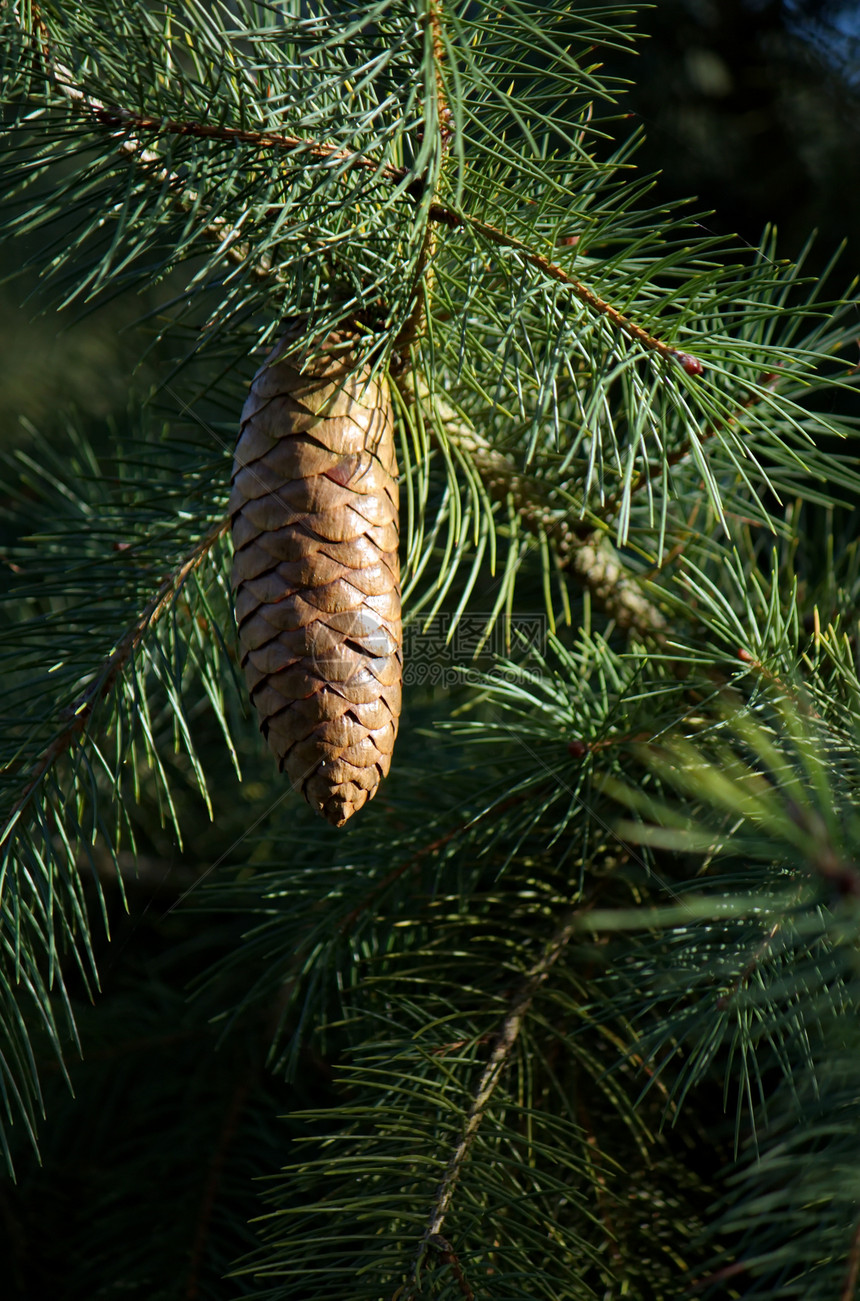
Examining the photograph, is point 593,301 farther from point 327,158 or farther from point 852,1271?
point 852,1271

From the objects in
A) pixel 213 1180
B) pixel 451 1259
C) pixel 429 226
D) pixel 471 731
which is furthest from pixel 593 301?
pixel 213 1180

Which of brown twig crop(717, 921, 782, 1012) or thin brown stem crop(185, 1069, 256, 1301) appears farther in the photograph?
thin brown stem crop(185, 1069, 256, 1301)

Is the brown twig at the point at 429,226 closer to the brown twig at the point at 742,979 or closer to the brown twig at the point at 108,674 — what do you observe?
the brown twig at the point at 108,674

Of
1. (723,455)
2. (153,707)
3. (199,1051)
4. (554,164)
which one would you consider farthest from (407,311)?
(199,1051)

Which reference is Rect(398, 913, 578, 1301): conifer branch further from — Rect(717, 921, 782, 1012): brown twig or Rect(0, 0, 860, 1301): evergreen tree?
Rect(717, 921, 782, 1012): brown twig

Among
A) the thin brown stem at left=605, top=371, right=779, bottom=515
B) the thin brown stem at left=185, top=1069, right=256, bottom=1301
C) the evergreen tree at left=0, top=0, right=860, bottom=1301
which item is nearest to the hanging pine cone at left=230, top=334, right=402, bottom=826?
the evergreen tree at left=0, top=0, right=860, bottom=1301

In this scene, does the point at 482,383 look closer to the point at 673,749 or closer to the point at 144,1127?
the point at 673,749
